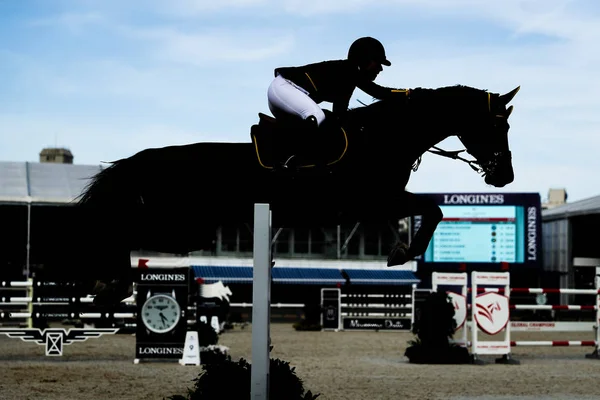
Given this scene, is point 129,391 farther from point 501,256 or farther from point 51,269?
point 501,256

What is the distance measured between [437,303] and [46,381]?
6335 mm

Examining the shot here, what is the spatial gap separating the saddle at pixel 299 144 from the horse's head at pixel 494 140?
897mm

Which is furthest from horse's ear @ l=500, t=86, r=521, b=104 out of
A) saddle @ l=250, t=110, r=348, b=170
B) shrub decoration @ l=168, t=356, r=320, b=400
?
shrub decoration @ l=168, t=356, r=320, b=400

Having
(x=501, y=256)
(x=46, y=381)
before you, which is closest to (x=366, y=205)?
(x=46, y=381)

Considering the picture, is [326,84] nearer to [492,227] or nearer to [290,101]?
[290,101]

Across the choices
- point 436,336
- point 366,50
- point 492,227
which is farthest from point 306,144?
point 492,227

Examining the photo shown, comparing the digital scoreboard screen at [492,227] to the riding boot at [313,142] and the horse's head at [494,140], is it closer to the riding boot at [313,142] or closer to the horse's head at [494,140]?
the horse's head at [494,140]

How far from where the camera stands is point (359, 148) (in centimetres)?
511

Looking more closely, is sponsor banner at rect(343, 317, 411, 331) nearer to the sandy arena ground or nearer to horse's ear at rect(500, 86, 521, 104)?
the sandy arena ground

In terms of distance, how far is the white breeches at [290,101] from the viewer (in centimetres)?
507

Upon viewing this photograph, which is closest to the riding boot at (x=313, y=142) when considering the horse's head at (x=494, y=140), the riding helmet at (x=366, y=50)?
the riding helmet at (x=366, y=50)

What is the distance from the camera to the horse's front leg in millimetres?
5016

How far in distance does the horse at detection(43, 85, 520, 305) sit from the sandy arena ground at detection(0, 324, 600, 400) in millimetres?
3968

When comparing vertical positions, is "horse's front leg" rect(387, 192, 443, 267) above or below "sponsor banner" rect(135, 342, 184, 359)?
above
